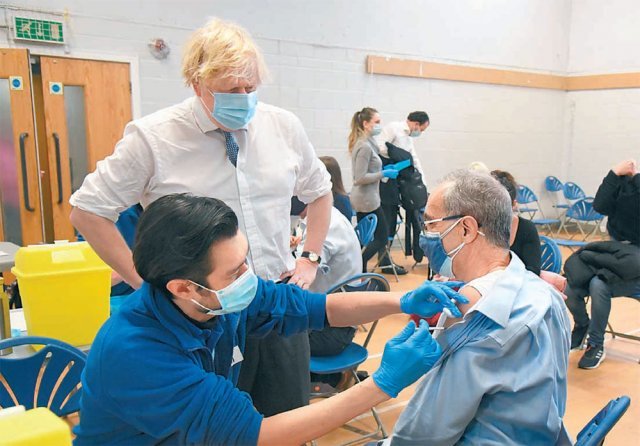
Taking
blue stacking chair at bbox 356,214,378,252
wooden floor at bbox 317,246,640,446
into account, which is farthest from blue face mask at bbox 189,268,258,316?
blue stacking chair at bbox 356,214,378,252

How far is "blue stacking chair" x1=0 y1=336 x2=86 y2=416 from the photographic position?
149 centimetres

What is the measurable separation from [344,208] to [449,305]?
Result: 113 inches

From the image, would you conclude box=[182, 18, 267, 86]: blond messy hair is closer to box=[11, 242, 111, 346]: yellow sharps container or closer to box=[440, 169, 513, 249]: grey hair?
box=[440, 169, 513, 249]: grey hair

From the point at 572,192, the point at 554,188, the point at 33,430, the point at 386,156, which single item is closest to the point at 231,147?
the point at 33,430

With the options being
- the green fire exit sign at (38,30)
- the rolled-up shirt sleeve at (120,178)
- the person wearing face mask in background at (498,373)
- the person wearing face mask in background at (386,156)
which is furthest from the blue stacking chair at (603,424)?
the green fire exit sign at (38,30)

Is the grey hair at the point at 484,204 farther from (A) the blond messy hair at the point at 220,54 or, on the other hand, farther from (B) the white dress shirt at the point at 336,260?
(B) the white dress shirt at the point at 336,260

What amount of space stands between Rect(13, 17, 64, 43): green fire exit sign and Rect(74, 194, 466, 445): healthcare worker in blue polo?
13.4 feet

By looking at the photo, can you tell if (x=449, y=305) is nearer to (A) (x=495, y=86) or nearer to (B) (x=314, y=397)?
(B) (x=314, y=397)

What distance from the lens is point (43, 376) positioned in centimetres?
154

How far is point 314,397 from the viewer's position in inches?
99.0

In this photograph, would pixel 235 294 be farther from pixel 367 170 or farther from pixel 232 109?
pixel 367 170

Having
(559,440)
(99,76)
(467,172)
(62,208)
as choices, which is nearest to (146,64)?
(99,76)

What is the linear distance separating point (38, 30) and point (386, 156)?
3206 mm

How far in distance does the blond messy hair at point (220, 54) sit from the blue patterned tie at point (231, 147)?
17 centimetres
